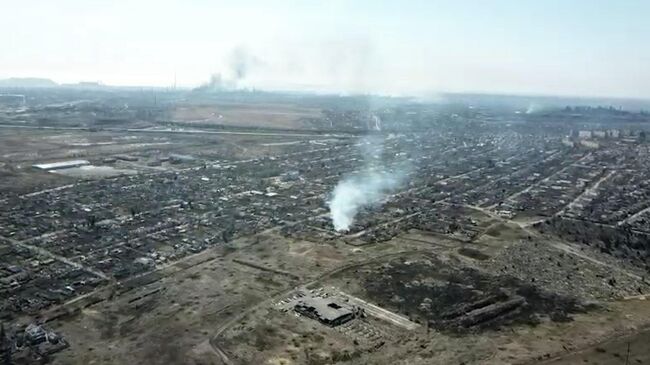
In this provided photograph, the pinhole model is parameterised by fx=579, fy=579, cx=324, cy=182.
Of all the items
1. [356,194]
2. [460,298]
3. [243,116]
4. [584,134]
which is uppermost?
[584,134]

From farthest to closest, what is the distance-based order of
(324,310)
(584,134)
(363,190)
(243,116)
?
(243,116)
(584,134)
(363,190)
(324,310)

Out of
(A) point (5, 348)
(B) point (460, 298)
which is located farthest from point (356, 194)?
(A) point (5, 348)

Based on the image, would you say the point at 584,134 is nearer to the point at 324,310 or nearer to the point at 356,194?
the point at 356,194

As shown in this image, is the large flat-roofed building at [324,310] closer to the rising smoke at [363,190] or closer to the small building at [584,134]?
the rising smoke at [363,190]

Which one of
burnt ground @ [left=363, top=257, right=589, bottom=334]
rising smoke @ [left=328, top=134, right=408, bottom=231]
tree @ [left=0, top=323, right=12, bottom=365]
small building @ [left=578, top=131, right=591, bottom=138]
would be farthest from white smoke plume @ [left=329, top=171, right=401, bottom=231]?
small building @ [left=578, top=131, right=591, bottom=138]

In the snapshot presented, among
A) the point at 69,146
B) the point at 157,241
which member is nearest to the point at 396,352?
the point at 157,241

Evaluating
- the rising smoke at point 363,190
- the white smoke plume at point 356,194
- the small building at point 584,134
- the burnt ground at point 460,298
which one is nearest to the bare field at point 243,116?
the rising smoke at point 363,190

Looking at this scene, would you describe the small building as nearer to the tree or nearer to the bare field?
the bare field

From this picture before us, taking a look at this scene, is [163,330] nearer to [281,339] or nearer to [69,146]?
[281,339]
